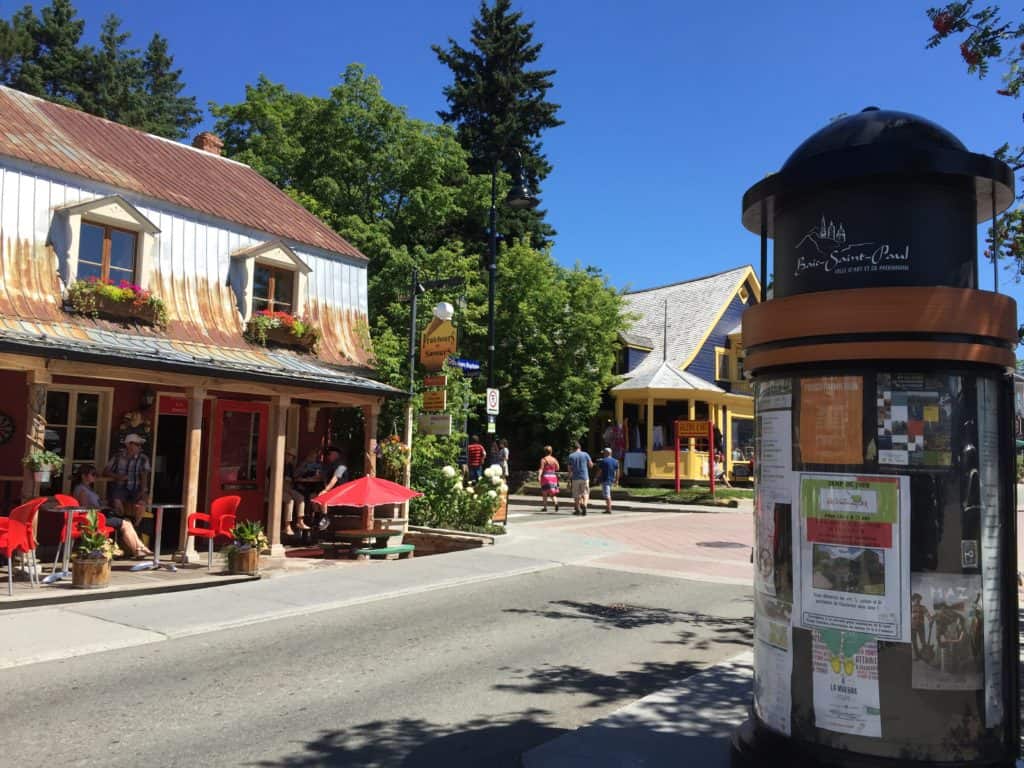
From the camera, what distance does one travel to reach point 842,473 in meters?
3.60

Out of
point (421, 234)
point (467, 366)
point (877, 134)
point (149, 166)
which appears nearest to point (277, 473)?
point (467, 366)

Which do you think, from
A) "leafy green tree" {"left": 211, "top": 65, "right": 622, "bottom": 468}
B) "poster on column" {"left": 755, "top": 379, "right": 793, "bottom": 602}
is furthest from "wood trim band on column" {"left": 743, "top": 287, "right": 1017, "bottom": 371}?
"leafy green tree" {"left": 211, "top": 65, "right": 622, "bottom": 468}

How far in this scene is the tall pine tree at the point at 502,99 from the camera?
3644 cm

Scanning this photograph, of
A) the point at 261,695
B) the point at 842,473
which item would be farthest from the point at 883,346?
the point at 261,695

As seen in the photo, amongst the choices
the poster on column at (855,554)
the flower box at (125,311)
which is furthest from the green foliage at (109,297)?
the poster on column at (855,554)

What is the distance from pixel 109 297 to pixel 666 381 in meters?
22.1

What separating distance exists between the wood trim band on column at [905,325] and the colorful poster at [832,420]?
133mm

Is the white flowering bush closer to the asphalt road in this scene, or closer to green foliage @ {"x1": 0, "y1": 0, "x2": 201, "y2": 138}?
the asphalt road

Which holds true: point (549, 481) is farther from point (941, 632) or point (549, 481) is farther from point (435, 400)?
point (941, 632)

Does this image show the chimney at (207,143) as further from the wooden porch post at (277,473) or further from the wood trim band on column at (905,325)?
the wood trim band on column at (905,325)

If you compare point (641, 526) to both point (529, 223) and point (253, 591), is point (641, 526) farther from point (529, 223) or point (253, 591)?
point (529, 223)

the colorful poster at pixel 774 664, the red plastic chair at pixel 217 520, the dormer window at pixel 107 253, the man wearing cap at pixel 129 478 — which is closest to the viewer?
the colorful poster at pixel 774 664

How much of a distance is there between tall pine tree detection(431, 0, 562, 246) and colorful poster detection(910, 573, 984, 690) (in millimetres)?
33258

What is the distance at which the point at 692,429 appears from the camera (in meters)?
25.7
